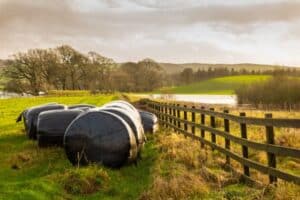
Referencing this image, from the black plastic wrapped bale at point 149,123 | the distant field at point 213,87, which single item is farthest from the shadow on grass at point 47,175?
the distant field at point 213,87

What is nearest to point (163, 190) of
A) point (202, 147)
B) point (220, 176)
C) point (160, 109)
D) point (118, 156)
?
point (220, 176)

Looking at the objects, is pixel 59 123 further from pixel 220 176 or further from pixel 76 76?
pixel 76 76

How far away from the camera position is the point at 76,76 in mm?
94438

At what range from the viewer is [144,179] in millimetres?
10352

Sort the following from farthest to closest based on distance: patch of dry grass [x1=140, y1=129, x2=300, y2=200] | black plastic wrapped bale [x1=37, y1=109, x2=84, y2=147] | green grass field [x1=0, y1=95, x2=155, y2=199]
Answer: black plastic wrapped bale [x1=37, y1=109, x2=84, y2=147]
green grass field [x1=0, y1=95, x2=155, y2=199]
patch of dry grass [x1=140, y1=129, x2=300, y2=200]

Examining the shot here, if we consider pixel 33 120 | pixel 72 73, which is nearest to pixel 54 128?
pixel 33 120

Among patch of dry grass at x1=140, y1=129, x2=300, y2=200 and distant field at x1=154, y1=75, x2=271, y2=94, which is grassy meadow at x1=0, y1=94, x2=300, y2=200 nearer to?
patch of dry grass at x1=140, y1=129, x2=300, y2=200

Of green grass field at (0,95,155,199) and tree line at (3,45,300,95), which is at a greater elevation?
tree line at (3,45,300,95)

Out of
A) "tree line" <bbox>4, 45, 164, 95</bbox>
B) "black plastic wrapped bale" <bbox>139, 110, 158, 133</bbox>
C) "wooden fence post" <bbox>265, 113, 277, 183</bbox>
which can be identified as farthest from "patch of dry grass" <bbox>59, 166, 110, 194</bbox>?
"tree line" <bbox>4, 45, 164, 95</bbox>

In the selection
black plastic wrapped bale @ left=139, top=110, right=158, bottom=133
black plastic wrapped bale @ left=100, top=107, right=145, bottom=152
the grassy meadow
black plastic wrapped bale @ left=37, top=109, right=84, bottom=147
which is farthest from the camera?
black plastic wrapped bale @ left=139, top=110, right=158, bottom=133

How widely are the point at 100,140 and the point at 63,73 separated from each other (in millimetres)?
78209

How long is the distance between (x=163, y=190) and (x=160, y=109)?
53.6 ft

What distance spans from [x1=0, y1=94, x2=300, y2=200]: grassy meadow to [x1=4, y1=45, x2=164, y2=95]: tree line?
238ft

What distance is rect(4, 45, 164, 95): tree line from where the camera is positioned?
8381 cm
